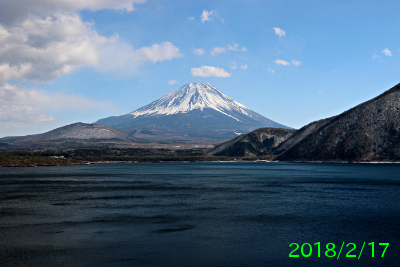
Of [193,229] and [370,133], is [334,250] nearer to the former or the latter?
[193,229]

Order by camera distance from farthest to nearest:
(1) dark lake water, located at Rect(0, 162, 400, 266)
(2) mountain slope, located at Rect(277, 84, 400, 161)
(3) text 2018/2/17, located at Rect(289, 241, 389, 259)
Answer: (2) mountain slope, located at Rect(277, 84, 400, 161) → (3) text 2018/2/17, located at Rect(289, 241, 389, 259) → (1) dark lake water, located at Rect(0, 162, 400, 266)

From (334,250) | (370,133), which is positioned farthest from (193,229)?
(370,133)

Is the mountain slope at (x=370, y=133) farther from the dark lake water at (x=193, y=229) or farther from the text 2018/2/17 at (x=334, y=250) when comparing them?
the text 2018/2/17 at (x=334, y=250)

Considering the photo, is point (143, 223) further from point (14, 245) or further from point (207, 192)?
point (207, 192)

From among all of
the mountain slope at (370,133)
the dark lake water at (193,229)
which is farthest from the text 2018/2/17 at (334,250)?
the mountain slope at (370,133)

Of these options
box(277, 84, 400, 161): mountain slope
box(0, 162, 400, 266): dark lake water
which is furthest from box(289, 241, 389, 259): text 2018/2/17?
box(277, 84, 400, 161): mountain slope

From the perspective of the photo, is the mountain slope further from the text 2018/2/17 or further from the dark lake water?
the text 2018/2/17

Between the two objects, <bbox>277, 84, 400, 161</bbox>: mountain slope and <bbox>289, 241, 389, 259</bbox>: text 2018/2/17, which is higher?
<bbox>277, 84, 400, 161</bbox>: mountain slope

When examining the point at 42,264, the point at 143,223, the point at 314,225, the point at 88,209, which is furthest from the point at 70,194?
the point at 314,225
